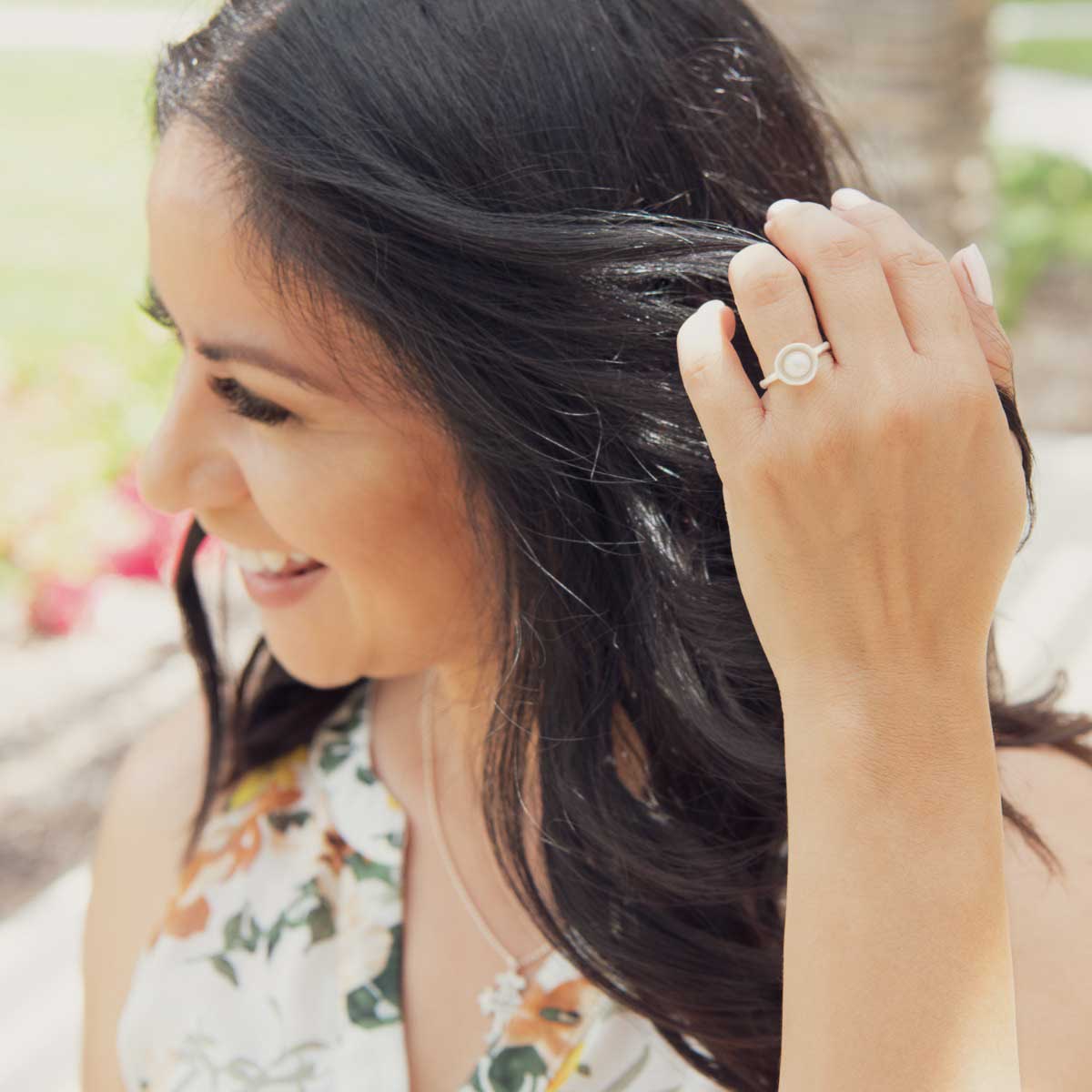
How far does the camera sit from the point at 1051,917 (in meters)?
1.45

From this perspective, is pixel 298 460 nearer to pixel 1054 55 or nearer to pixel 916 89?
pixel 916 89

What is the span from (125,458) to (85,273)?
11.8 ft

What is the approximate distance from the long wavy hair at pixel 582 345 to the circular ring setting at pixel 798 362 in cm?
25

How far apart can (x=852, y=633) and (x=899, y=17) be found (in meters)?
4.36

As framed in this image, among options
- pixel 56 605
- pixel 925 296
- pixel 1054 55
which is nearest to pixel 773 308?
pixel 925 296

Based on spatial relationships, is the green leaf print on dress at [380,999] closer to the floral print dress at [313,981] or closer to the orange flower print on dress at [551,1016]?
the floral print dress at [313,981]

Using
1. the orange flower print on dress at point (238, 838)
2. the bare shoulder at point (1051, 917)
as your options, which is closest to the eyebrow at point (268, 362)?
the orange flower print on dress at point (238, 838)

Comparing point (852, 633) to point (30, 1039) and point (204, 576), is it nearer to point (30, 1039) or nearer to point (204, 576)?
point (30, 1039)

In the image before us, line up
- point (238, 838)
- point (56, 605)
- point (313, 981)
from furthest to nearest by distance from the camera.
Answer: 1. point (56, 605)
2. point (238, 838)
3. point (313, 981)

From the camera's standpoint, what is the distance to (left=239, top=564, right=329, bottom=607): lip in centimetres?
167

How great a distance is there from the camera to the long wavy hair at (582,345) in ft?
4.53

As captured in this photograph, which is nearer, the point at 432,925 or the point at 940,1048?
the point at 940,1048

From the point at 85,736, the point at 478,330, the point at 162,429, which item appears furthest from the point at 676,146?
the point at 85,736

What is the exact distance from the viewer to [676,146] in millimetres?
1470
